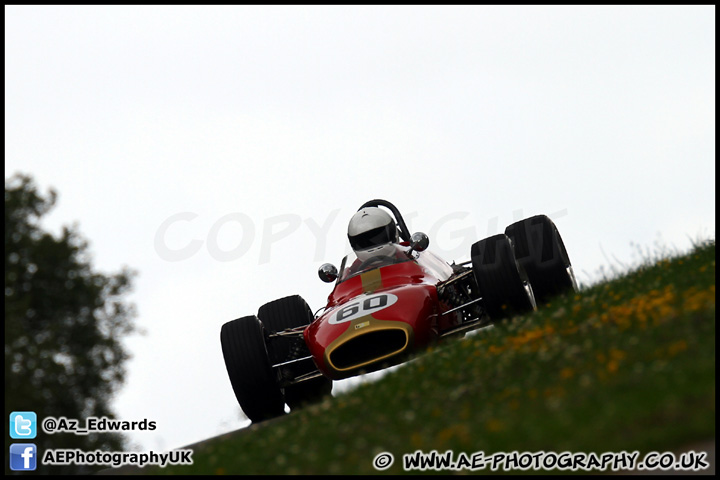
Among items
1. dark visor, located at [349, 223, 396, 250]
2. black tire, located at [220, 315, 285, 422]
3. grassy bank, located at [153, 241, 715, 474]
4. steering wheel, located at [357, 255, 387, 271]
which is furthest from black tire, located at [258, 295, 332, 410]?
grassy bank, located at [153, 241, 715, 474]

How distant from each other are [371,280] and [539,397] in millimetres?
6743

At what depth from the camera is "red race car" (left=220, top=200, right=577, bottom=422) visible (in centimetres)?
1169

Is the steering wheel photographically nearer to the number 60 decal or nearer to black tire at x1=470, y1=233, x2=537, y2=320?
the number 60 decal

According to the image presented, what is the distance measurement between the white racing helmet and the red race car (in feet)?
0.05

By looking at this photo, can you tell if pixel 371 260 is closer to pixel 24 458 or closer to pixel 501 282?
pixel 501 282

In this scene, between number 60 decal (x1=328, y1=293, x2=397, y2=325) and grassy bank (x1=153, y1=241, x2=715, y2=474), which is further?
number 60 decal (x1=328, y1=293, x2=397, y2=325)

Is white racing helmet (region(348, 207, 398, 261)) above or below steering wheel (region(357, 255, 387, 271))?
above

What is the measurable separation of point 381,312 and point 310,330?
1.17 metres

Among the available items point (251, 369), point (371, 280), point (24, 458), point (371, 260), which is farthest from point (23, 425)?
point (371, 260)

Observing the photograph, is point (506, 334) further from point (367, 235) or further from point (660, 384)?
point (367, 235)

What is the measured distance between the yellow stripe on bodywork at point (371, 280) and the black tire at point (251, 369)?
5.42ft

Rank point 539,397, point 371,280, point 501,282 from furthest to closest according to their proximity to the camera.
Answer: point 371,280
point 501,282
point 539,397

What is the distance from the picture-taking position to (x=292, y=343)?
1341cm

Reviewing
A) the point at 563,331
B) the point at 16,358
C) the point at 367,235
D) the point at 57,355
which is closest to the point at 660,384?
the point at 563,331
